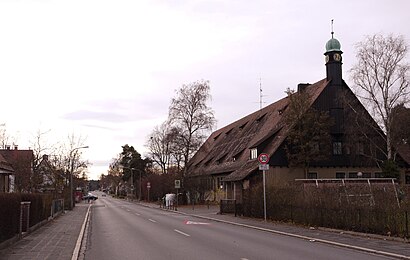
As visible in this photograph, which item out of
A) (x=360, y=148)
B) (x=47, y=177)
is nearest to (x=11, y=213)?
(x=47, y=177)

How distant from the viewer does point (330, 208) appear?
20625 mm

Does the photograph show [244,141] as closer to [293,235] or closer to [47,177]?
[47,177]

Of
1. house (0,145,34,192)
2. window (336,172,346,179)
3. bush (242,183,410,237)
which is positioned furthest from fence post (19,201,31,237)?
window (336,172,346,179)

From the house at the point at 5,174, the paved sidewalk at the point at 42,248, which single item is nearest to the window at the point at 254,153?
the house at the point at 5,174

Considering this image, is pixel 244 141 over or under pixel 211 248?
over

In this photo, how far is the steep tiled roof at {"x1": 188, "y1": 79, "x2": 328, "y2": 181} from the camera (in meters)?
46.0

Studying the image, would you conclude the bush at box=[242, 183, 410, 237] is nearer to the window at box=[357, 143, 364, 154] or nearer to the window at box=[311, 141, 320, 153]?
the window at box=[311, 141, 320, 153]

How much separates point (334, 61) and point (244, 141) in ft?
48.0

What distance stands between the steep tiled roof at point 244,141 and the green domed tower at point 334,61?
1.05 m

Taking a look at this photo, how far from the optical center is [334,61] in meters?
47.5

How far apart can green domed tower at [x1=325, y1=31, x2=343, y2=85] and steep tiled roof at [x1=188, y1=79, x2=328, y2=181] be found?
1048 mm

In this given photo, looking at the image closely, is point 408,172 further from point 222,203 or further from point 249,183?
point 222,203

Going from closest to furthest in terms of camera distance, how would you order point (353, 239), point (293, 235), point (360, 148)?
point (353, 239) → point (293, 235) → point (360, 148)

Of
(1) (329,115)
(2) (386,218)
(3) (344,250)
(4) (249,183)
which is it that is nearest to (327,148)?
(1) (329,115)
